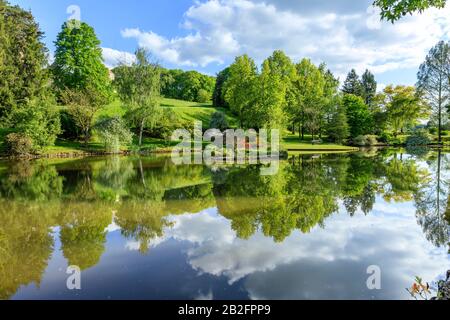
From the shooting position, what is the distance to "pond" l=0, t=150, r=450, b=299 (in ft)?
15.6

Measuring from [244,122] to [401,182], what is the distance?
23729 millimetres

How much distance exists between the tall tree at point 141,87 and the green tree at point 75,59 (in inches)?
205

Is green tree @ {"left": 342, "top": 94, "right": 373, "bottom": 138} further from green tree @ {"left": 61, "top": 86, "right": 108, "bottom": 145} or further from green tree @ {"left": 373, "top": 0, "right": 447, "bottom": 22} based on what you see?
green tree @ {"left": 373, "top": 0, "right": 447, "bottom": 22}

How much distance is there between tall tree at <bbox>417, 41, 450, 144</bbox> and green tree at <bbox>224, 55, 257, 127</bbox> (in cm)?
2778

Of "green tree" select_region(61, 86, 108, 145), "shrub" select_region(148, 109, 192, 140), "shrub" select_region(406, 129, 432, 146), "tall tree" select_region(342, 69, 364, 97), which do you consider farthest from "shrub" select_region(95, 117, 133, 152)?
"tall tree" select_region(342, 69, 364, 97)

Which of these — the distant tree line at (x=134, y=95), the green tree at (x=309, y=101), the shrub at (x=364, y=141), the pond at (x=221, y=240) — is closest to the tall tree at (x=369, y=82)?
the distant tree line at (x=134, y=95)

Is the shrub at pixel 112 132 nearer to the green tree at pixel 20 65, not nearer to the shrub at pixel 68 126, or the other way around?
the shrub at pixel 68 126

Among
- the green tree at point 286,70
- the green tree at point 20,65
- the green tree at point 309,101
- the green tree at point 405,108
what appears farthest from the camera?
the green tree at point 405,108

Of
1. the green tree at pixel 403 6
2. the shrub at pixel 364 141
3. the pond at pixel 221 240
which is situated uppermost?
the green tree at pixel 403 6

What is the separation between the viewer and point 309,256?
233 inches

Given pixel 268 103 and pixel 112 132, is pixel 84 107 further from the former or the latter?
pixel 268 103

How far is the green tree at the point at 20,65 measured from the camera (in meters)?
31.1
